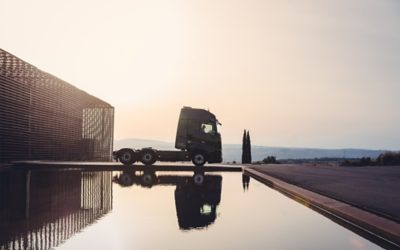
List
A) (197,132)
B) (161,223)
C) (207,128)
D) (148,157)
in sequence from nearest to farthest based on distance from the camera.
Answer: (161,223) → (197,132) → (207,128) → (148,157)

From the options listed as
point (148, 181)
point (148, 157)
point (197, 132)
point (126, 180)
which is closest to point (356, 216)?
point (148, 181)

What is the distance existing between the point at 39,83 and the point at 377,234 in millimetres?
24233

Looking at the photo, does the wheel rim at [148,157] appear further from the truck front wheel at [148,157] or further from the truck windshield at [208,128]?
the truck windshield at [208,128]

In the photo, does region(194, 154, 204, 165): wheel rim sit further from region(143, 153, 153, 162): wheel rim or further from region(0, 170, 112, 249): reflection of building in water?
region(0, 170, 112, 249): reflection of building in water

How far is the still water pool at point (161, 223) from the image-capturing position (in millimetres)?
5508

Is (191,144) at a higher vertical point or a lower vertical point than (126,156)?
higher

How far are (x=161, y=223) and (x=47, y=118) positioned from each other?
2313 centimetres

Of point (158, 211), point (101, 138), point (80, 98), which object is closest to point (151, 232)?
point (158, 211)

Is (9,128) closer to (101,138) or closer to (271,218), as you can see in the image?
(101,138)

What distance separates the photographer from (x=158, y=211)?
8.35 metres

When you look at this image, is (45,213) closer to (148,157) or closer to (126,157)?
(148,157)

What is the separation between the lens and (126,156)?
26.4 m

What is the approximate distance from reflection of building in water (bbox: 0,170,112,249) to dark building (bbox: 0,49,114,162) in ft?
40.5

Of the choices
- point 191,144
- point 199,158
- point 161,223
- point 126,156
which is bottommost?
point 161,223
